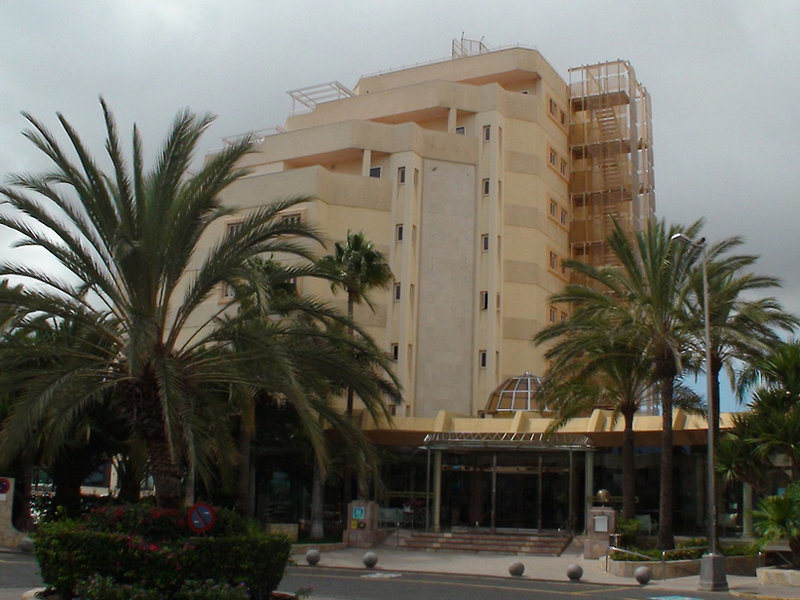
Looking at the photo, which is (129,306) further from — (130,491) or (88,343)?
(130,491)

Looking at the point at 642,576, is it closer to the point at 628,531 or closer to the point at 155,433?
the point at 628,531

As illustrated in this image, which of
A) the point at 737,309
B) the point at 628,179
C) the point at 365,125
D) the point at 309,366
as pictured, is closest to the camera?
the point at 309,366

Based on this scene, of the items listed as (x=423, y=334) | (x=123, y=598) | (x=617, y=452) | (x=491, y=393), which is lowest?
Result: (x=123, y=598)

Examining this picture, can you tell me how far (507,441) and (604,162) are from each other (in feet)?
84.5

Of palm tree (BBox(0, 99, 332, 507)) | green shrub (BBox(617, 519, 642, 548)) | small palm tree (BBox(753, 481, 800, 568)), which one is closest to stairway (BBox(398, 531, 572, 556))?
green shrub (BBox(617, 519, 642, 548))

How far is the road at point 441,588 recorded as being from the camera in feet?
67.1

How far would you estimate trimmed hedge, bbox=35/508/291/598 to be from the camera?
1450cm

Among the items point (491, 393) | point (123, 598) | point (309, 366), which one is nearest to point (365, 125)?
point (491, 393)

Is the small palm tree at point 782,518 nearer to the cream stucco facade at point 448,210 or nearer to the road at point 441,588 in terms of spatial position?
the road at point 441,588

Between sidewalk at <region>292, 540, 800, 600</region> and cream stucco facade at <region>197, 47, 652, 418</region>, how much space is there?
13.6 meters

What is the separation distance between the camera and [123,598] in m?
13.9

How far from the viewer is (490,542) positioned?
36.3 m

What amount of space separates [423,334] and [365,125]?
12.4 metres

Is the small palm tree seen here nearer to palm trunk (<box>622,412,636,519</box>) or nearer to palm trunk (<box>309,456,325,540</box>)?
palm trunk (<box>622,412,636,519</box>)
